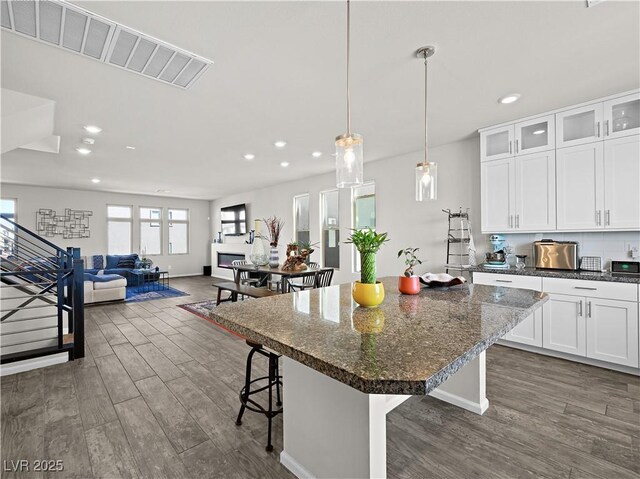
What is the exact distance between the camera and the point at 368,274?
1.56 m

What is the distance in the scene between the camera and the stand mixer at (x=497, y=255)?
361 cm

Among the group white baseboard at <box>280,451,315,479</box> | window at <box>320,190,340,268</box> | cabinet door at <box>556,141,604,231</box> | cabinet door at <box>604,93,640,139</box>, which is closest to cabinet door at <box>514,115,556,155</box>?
cabinet door at <box>556,141,604,231</box>

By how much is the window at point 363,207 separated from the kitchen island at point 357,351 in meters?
3.60

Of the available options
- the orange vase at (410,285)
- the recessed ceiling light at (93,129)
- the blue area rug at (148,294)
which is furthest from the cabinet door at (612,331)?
the blue area rug at (148,294)

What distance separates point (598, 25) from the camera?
6.30 feet

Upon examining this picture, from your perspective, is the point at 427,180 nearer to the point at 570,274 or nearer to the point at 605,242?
the point at 570,274

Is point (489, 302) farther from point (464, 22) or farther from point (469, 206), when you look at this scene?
point (469, 206)

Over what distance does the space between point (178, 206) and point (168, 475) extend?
9577mm

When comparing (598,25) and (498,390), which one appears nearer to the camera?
(598,25)

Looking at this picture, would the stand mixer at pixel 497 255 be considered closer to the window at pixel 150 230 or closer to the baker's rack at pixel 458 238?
the baker's rack at pixel 458 238

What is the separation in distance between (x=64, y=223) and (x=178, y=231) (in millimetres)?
2937

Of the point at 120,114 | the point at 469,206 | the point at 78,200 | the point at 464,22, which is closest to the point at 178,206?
the point at 78,200


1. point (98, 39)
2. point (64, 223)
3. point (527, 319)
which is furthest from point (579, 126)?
point (64, 223)

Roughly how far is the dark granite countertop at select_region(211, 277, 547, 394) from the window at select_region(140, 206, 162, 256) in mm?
9059
